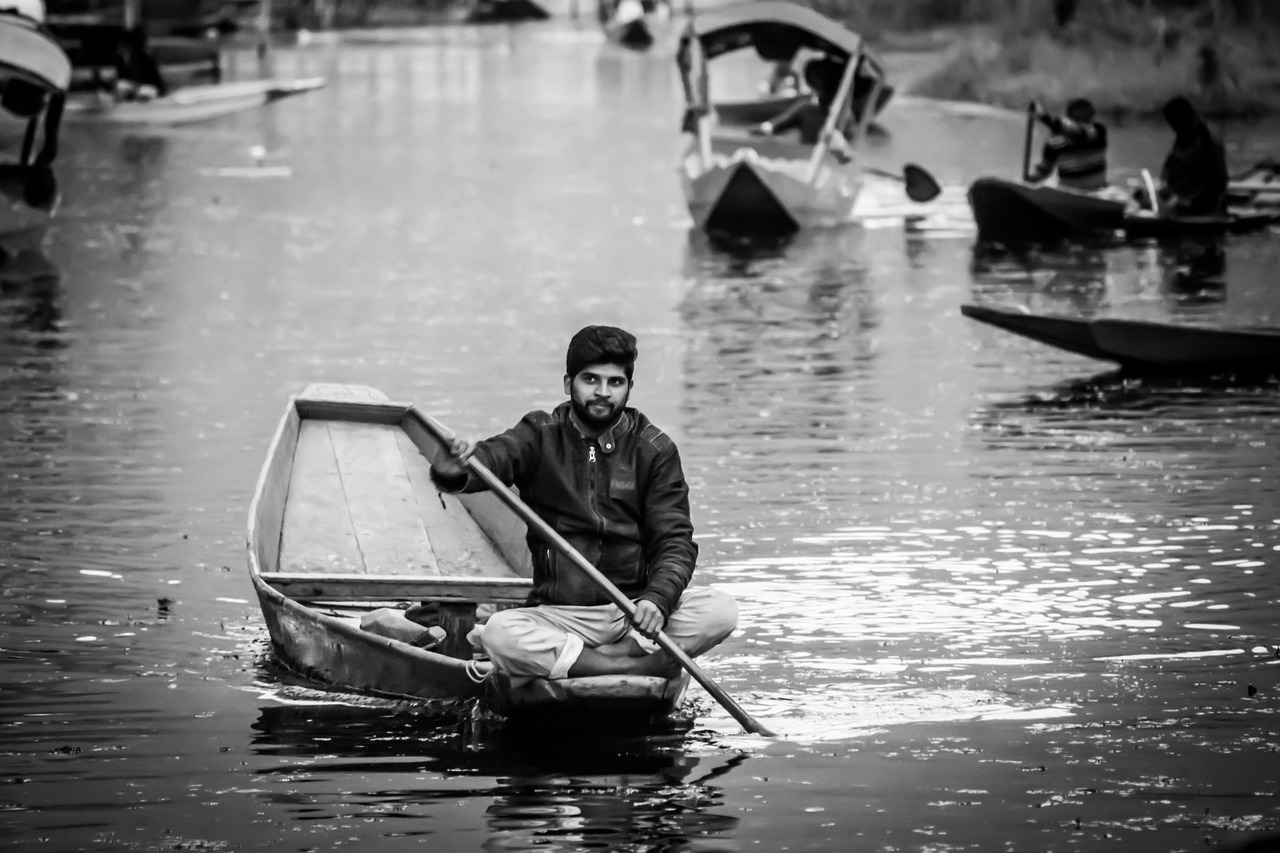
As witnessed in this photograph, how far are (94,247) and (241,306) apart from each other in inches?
183

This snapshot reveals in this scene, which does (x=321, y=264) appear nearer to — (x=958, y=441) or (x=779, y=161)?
(x=779, y=161)

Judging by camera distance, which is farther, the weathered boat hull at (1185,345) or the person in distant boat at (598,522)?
the weathered boat hull at (1185,345)

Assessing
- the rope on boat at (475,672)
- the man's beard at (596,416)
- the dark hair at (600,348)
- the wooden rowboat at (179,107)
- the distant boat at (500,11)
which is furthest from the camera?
the distant boat at (500,11)

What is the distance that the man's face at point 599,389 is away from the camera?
6.93m

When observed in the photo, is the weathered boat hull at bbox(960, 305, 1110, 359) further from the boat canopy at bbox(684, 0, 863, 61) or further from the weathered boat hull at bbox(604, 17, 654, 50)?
the weathered boat hull at bbox(604, 17, 654, 50)

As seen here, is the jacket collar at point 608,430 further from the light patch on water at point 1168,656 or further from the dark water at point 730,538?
the light patch on water at point 1168,656

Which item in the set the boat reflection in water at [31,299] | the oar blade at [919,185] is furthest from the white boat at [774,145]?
the boat reflection in water at [31,299]

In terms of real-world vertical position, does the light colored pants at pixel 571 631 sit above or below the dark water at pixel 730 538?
above

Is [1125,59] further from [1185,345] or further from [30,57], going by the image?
[1185,345]

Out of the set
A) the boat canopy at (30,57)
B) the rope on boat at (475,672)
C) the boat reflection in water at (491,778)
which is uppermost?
the boat canopy at (30,57)

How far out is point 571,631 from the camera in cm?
698

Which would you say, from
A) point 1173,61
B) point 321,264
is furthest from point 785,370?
point 1173,61

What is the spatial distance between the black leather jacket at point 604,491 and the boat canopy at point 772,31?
17.4 metres

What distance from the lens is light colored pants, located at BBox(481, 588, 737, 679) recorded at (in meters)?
6.87
